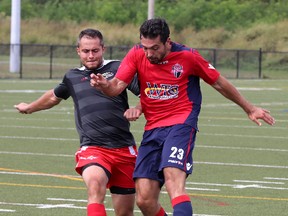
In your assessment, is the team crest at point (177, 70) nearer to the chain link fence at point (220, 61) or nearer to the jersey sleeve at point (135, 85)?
the jersey sleeve at point (135, 85)

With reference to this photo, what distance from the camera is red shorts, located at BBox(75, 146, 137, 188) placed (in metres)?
9.55

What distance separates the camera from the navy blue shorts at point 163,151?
9.25m

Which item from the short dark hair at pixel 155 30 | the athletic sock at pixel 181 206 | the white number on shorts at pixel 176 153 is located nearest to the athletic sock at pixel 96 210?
the athletic sock at pixel 181 206

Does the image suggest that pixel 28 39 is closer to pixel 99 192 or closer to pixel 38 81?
pixel 38 81

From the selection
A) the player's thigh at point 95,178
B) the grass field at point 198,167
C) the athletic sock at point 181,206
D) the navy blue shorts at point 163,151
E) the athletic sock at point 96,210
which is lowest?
the grass field at point 198,167

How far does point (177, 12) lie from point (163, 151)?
68350 mm

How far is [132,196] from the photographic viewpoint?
9797 millimetres

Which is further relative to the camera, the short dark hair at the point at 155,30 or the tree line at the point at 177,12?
the tree line at the point at 177,12

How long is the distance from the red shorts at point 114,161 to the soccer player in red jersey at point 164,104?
0.88ft

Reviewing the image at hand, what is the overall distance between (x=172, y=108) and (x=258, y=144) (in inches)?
420

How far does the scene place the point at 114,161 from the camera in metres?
9.66

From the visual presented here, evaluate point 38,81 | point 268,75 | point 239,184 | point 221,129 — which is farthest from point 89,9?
point 239,184

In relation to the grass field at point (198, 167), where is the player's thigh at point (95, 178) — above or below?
above

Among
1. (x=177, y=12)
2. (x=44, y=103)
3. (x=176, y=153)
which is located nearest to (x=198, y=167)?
(x=44, y=103)
